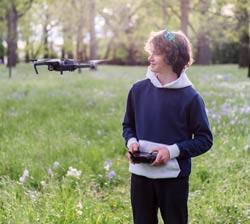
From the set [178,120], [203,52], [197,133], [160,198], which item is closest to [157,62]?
[178,120]

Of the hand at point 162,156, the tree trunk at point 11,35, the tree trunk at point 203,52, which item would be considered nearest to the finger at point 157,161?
the hand at point 162,156

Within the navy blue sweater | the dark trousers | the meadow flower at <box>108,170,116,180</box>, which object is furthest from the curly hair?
the meadow flower at <box>108,170,116,180</box>

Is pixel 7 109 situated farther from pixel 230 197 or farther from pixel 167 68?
pixel 167 68

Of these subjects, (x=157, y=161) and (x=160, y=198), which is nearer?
(x=157, y=161)

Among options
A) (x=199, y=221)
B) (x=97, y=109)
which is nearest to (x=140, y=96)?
(x=199, y=221)

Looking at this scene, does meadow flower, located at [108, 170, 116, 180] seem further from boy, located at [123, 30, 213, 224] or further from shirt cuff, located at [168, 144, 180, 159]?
shirt cuff, located at [168, 144, 180, 159]

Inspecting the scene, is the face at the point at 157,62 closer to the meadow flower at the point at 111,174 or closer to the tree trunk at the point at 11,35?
the meadow flower at the point at 111,174

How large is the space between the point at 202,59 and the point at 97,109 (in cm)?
2969

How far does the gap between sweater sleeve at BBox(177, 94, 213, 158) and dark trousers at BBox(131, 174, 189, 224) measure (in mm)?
206

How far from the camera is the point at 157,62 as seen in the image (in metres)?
2.51

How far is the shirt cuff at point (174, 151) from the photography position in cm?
244

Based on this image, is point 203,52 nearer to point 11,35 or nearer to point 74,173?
point 11,35

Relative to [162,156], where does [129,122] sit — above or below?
above

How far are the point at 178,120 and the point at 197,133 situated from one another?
0.44ft
